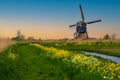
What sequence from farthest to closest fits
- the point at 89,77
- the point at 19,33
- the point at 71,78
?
the point at 19,33 < the point at 71,78 < the point at 89,77

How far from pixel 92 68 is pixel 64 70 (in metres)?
3.55

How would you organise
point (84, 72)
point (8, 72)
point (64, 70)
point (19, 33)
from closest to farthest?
point (84, 72), point (8, 72), point (64, 70), point (19, 33)

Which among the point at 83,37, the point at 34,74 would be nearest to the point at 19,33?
the point at 83,37

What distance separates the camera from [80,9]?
11250 centimetres

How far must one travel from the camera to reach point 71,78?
1750 cm

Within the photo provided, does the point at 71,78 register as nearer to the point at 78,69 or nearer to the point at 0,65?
the point at 78,69

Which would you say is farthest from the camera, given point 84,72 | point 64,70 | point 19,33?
point 19,33

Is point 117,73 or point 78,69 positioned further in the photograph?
point 78,69

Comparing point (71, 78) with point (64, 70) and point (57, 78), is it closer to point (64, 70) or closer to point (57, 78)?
point (57, 78)

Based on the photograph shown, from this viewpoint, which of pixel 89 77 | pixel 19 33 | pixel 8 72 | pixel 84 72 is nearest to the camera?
pixel 89 77

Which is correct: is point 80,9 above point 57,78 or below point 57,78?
above

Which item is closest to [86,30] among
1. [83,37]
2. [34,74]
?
[83,37]

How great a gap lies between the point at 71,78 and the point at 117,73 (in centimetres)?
→ 259

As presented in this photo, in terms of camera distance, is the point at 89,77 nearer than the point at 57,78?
Yes
